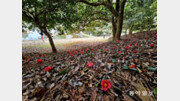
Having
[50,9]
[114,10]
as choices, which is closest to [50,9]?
[50,9]

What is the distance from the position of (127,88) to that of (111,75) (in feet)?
1.04

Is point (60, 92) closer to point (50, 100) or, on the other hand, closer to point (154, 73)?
point (50, 100)

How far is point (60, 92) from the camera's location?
1031 millimetres

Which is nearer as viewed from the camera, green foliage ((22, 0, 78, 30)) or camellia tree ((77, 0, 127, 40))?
green foliage ((22, 0, 78, 30))

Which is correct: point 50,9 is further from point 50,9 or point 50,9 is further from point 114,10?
point 114,10

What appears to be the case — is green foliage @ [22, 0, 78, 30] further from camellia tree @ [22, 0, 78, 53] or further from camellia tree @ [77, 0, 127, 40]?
camellia tree @ [77, 0, 127, 40]

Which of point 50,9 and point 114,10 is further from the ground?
point 114,10

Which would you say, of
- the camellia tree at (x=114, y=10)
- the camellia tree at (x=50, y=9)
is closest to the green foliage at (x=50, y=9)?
the camellia tree at (x=50, y=9)

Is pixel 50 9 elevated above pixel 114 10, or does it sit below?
below

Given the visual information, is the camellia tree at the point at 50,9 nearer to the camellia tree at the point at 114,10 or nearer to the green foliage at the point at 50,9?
the green foliage at the point at 50,9

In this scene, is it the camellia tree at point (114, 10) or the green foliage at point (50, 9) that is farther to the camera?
the camellia tree at point (114, 10)

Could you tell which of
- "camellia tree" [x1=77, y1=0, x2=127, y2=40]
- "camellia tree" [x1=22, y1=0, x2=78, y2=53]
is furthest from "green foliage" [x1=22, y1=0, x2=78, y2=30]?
"camellia tree" [x1=77, y1=0, x2=127, y2=40]

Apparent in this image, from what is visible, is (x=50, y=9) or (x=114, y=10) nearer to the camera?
(x=50, y=9)

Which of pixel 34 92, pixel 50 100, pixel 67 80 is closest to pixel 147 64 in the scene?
pixel 67 80
